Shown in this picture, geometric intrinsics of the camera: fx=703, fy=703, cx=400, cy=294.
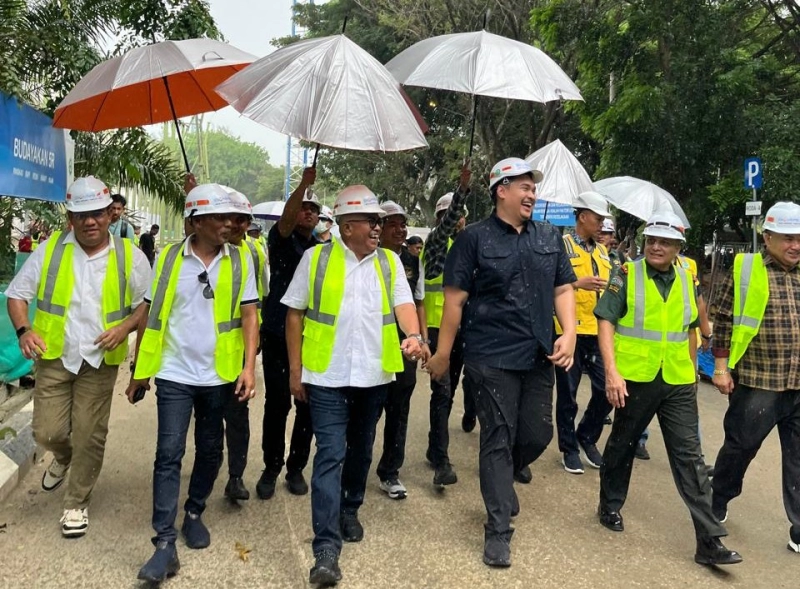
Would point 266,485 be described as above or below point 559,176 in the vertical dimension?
below

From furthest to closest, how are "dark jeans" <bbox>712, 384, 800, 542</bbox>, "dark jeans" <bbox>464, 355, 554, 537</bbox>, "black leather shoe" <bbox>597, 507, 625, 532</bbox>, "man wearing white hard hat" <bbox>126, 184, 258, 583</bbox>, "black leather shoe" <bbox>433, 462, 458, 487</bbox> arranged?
"black leather shoe" <bbox>433, 462, 458, 487</bbox>, "black leather shoe" <bbox>597, 507, 625, 532</bbox>, "dark jeans" <bbox>712, 384, 800, 542</bbox>, "dark jeans" <bbox>464, 355, 554, 537</bbox>, "man wearing white hard hat" <bbox>126, 184, 258, 583</bbox>

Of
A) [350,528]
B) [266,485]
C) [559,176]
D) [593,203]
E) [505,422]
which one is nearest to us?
[505,422]

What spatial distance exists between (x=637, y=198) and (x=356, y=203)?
A: 320 centimetres

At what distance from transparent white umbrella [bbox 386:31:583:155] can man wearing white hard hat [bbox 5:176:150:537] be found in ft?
6.55

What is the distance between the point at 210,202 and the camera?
3.62 m

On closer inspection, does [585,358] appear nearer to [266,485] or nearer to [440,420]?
[440,420]

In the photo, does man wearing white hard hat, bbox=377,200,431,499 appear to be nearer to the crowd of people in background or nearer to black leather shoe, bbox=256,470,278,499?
the crowd of people in background

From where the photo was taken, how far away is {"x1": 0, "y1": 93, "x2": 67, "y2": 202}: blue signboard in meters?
5.10

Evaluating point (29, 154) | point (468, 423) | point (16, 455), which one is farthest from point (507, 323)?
point (29, 154)

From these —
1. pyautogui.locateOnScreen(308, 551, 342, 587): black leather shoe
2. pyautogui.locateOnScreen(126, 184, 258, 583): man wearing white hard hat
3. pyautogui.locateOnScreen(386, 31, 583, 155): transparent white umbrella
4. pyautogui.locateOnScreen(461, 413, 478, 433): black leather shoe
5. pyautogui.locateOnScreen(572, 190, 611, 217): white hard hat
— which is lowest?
pyautogui.locateOnScreen(461, 413, 478, 433): black leather shoe

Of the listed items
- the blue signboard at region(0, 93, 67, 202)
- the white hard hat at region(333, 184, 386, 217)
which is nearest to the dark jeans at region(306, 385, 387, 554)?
the white hard hat at region(333, 184, 386, 217)

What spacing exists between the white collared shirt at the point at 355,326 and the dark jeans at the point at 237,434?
824 mm

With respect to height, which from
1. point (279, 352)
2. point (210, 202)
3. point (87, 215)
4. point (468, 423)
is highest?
point (210, 202)

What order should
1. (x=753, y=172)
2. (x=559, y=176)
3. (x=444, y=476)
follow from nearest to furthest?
(x=444, y=476) < (x=559, y=176) < (x=753, y=172)
